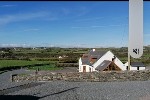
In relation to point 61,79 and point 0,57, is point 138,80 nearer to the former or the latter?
point 61,79

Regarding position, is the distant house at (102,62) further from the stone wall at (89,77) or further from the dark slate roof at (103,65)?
the stone wall at (89,77)

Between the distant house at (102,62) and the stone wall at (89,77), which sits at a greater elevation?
the distant house at (102,62)

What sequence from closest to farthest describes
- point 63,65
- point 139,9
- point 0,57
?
point 139,9 → point 63,65 → point 0,57

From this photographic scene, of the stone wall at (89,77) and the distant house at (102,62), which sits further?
the distant house at (102,62)

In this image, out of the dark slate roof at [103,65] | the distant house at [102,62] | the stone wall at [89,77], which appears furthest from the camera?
the distant house at [102,62]

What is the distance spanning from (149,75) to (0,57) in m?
52.6

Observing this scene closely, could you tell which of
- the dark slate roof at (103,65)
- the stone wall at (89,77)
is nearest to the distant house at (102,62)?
the dark slate roof at (103,65)

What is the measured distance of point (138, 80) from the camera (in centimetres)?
2627

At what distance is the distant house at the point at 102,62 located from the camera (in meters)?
31.2

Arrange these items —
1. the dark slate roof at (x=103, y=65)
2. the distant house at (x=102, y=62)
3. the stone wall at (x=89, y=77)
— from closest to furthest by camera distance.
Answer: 1. the stone wall at (x=89, y=77)
2. the dark slate roof at (x=103, y=65)
3. the distant house at (x=102, y=62)

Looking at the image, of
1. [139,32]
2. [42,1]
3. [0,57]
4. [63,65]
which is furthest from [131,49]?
[0,57]

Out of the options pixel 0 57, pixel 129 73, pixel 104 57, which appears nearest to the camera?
pixel 129 73

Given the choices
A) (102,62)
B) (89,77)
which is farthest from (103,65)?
(89,77)

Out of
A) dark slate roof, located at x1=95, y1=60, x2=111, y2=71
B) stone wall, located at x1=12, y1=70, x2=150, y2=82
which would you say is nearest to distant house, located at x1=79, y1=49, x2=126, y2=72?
dark slate roof, located at x1=95, y1=60, x2=111, y2=71
